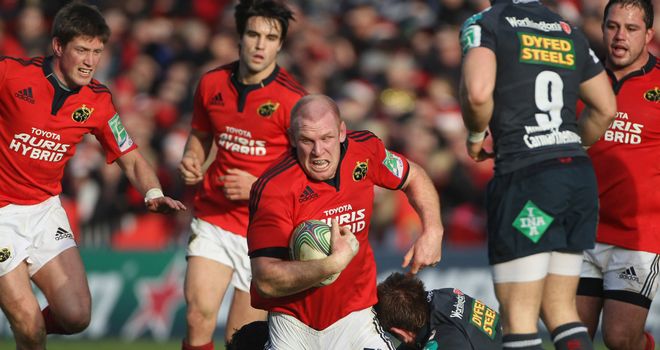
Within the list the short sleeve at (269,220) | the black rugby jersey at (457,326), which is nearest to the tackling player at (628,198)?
the black rugby jersey at (457,326)

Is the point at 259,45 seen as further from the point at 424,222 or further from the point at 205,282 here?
the point at 424,222

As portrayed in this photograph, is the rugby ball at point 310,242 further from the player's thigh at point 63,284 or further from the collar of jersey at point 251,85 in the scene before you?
the collar of jersey at point 251,85

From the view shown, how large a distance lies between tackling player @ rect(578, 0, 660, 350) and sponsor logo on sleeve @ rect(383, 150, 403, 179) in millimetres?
1761

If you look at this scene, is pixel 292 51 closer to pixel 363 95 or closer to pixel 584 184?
pixel 363 95

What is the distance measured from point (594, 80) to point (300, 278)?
2138mm

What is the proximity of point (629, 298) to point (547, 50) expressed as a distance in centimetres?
253

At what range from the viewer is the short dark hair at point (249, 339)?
25.0 feet

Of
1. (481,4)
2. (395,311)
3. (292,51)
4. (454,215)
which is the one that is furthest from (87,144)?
(395,311)

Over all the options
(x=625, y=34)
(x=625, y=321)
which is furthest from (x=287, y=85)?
(x=625, y=321)

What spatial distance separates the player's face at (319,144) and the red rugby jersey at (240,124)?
2034mm

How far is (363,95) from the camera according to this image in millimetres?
16125

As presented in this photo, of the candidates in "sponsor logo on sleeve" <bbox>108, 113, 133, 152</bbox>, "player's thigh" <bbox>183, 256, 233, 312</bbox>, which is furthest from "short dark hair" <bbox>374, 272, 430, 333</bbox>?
"sponsor logo on sleeve" <bbox>108, 113, 133, 152</bbox>

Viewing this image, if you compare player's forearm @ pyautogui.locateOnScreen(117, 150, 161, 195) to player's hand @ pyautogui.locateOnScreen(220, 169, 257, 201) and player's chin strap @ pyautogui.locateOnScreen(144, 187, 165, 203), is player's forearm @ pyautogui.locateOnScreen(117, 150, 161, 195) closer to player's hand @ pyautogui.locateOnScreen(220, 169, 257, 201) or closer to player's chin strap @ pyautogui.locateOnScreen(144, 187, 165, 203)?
player's chin strap @ pyautogui.locateOnScreen(144, 187, 165, 203)

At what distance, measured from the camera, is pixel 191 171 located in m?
8.88
